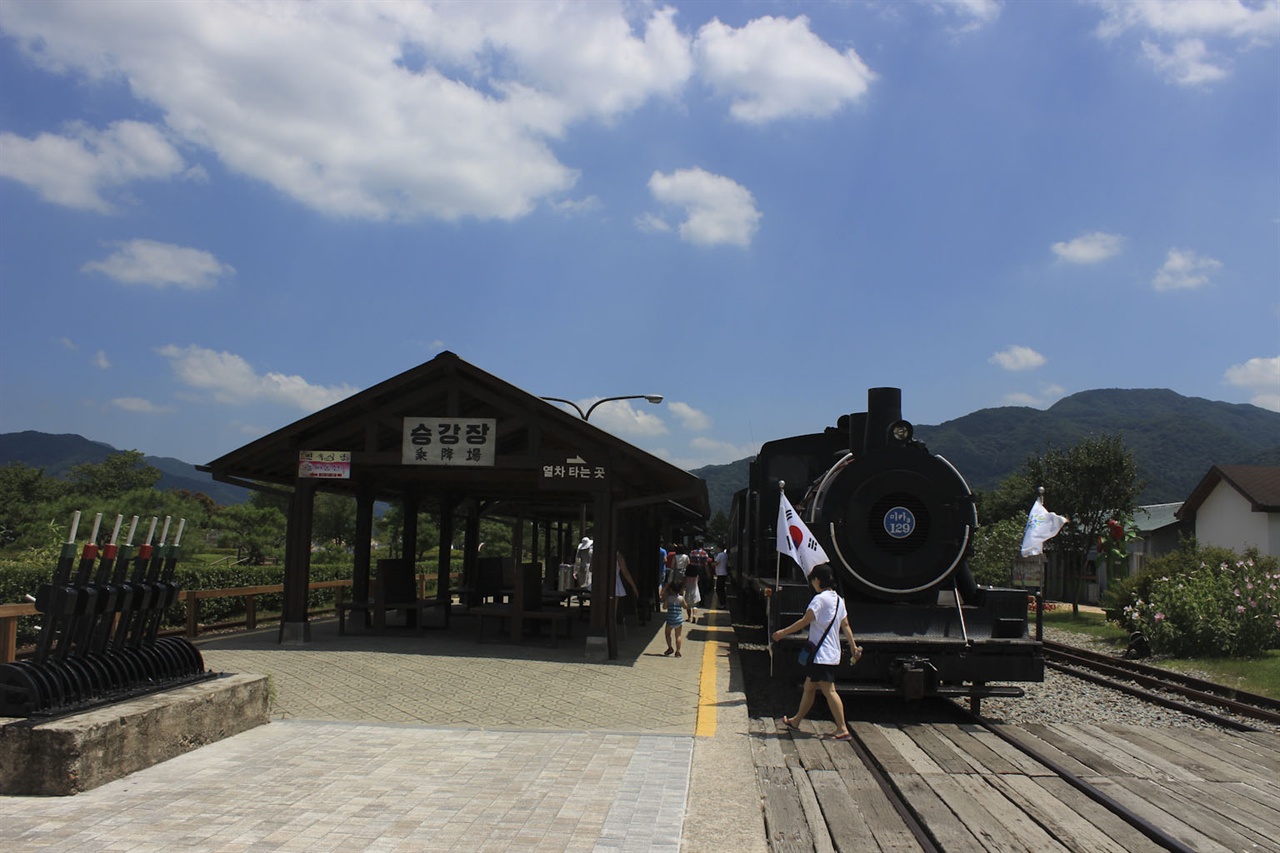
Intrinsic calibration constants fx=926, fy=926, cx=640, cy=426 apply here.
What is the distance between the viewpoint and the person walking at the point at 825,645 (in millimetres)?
7391

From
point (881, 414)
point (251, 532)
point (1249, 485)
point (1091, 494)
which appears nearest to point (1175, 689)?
point (881, 414)

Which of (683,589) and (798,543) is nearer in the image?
(798,543)

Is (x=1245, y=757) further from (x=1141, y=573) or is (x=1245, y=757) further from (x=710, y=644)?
(x=1141, y=573)

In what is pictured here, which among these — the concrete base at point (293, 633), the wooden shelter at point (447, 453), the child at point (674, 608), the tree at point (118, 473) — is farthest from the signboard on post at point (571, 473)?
the tree at point (118, 473)

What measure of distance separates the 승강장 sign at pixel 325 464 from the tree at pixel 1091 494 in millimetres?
20380

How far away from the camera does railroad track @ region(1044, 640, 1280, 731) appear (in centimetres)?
891

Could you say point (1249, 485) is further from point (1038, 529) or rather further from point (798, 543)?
point (798, 543)

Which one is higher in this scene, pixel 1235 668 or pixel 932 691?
pixel 932 691

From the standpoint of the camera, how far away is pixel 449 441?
1154cm

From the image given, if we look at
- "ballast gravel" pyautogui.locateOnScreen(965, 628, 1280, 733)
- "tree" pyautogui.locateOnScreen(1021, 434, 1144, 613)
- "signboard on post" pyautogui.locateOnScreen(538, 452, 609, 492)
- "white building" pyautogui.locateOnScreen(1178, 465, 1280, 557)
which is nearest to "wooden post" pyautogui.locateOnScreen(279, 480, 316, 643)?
"signboard on post" pyautogui.locateOnScreen(538, 452, 609, 492)

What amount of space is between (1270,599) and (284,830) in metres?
14.5

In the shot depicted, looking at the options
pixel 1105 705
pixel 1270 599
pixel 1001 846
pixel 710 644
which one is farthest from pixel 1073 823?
pixel 1270 599

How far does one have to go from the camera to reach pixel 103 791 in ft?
16.9

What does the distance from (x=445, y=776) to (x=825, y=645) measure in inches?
126
